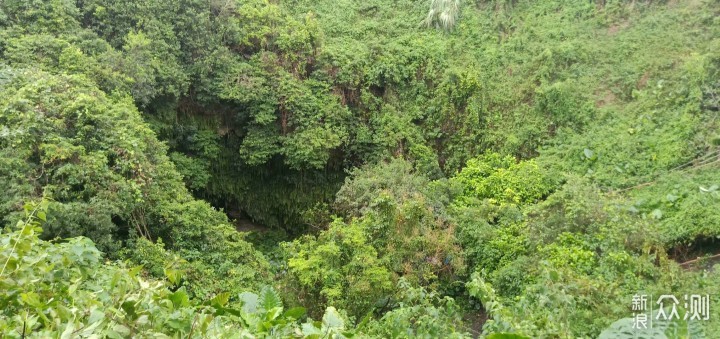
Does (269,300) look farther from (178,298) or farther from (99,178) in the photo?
(99,178)

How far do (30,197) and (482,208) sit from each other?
6.15 meters

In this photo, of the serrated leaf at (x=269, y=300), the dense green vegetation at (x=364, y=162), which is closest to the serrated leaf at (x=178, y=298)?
the dense green vegetation at (x=364, y=162)

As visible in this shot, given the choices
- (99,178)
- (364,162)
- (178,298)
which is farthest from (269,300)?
(364,162)

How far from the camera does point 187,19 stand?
34.1ft

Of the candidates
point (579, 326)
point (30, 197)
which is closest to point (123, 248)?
point (30, 197)

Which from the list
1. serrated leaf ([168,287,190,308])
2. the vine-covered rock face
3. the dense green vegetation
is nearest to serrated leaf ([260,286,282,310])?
the dense green vegetation

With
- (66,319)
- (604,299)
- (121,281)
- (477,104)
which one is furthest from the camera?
(477,104)

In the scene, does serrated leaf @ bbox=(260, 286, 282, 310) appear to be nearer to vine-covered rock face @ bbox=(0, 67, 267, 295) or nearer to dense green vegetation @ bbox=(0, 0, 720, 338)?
dense green vegetation @ bbox=(0, 0, 720, 338)

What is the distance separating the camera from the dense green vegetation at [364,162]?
4574 mm

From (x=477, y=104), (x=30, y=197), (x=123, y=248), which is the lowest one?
(x=123, y=248)

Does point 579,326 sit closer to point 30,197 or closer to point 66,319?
point 66,319

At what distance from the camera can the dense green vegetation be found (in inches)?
180

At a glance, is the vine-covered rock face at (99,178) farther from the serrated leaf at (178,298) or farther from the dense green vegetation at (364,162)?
the serrated leaf at (178,298)

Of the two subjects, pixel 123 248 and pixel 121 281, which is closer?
pixel 121 281
